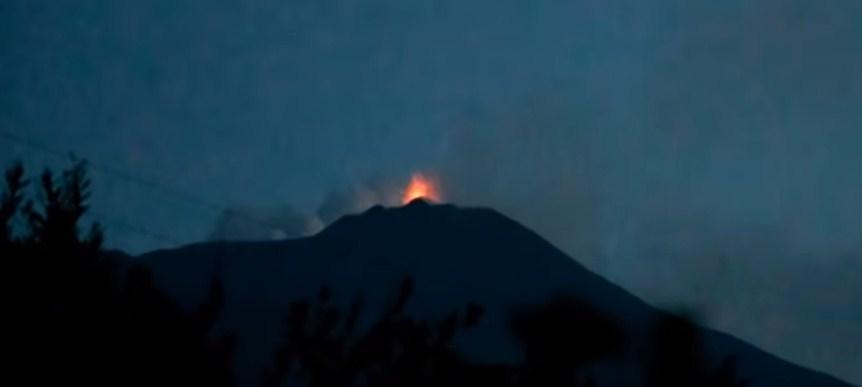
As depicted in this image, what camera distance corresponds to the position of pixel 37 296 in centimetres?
1336

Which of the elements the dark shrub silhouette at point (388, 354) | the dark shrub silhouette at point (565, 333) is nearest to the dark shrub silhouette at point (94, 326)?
the dark shrub silhouette at point (388, 354)

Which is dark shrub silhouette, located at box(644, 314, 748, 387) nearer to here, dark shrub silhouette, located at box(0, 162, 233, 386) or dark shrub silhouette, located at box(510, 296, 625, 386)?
dark shrub silhouette, located at box(510, 296, 625, 386)

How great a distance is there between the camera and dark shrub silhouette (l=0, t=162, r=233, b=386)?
497 inches

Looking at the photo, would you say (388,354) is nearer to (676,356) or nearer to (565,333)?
(565,333)

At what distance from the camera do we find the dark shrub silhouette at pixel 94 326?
1262 centimetres

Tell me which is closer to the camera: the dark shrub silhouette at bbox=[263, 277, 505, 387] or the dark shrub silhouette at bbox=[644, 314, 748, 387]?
the dark shrub silhouette at bbox=[644, 314, 748, 387]

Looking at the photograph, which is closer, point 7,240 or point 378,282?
point 7,240

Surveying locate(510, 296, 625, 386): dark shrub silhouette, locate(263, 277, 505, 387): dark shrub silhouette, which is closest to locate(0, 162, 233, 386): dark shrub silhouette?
locate(263, 277, 505, 387): dark shrub silhouette

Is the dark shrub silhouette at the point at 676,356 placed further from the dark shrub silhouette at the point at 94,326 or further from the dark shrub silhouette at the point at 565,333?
the dark shrub silhouette at the point at 94,326

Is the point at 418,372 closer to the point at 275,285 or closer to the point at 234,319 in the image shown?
the point at 234,319

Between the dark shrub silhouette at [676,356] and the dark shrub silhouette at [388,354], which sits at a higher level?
the dark shrub silhouette at [388,354]

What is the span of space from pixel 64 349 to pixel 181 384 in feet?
A: 3.94

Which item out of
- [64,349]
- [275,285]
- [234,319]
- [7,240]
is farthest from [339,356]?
[275,285]

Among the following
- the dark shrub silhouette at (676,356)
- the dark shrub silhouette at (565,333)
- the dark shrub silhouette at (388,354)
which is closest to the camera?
the dark shrub silhouette at (676,356)
